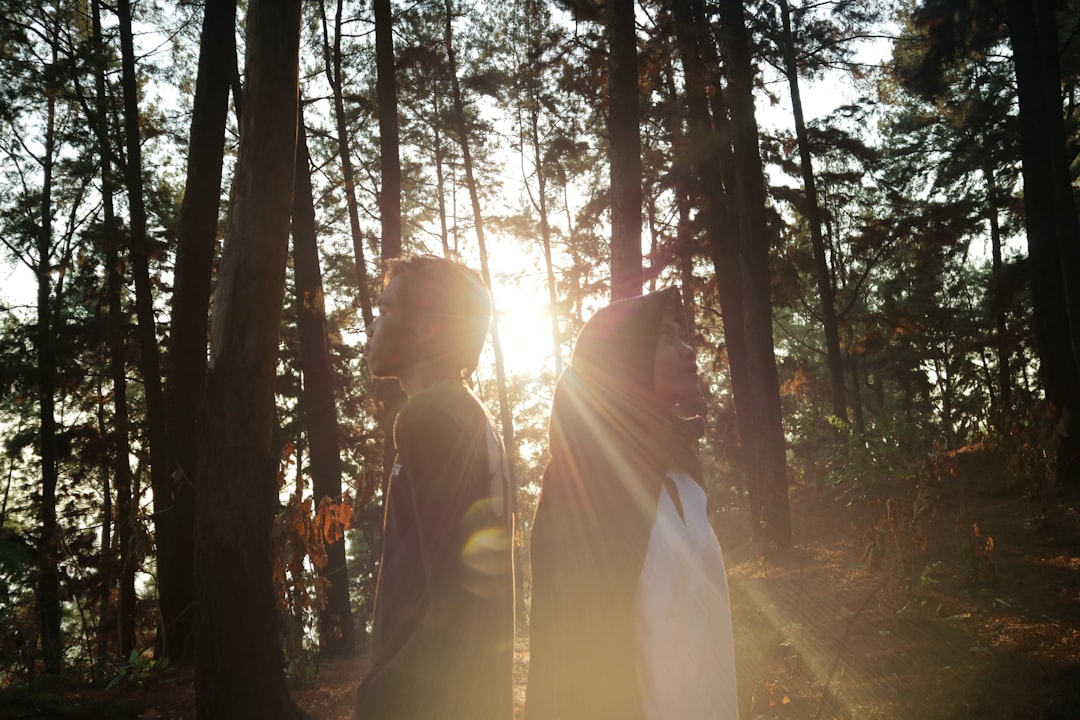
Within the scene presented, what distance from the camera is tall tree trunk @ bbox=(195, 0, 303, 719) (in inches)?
158

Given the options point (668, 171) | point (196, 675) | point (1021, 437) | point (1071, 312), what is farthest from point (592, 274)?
point (196, 675)

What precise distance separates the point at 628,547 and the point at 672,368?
59cm

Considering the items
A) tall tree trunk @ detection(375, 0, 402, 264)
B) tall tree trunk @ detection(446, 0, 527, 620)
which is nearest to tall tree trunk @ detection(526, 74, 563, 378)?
tall tree trunk @ detection(446, 0, 527, 620)

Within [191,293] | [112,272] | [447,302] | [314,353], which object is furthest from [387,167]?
[447,302]

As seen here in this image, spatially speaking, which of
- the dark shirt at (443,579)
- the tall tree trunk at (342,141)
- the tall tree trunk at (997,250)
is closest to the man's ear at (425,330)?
the dark shirt at (443,579)

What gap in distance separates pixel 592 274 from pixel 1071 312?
1054 centimetres

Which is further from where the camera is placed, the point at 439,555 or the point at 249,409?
the point at 249,409

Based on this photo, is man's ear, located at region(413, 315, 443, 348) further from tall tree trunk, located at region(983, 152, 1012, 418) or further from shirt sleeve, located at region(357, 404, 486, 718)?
tall tree trunk, located at region(983, 152, 1012, 418)

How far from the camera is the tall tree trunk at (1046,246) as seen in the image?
36.3 feet

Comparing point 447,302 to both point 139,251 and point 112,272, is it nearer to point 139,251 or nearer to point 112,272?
point 139,251

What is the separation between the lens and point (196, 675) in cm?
401

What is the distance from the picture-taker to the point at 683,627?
1946 mm

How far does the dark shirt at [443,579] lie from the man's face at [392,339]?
0.51ft

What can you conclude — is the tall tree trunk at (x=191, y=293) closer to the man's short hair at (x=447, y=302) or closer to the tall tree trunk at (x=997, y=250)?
the man's short hair at (x=447, y=302)
